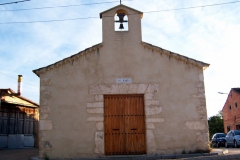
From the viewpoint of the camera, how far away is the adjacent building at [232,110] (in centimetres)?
3367

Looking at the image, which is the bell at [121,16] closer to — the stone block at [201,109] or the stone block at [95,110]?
the stone block at [95,110]

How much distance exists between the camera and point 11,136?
17547 millimetres

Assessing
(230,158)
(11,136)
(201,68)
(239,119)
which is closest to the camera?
(230,158)

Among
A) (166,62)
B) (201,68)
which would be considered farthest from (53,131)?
(201,68)

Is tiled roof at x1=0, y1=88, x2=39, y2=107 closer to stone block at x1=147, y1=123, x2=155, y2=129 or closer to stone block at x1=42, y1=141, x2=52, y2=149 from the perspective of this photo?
stone block at x1=42, y1=141, x2=52, y2=149

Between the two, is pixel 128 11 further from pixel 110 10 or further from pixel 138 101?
pixel 138 101

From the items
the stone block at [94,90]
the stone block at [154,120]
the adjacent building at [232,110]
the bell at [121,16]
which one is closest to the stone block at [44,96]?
the stone block at [94,90]

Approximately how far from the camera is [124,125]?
11.3 meters

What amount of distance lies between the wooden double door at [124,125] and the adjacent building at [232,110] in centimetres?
2524

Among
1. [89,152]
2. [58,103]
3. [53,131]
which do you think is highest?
[58,103]

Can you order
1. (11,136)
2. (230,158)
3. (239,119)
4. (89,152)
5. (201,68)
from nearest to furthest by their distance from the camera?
(230,158)
(89,152)
(201,68)
(11,136)
(239,119)

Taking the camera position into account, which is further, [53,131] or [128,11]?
[128,11]

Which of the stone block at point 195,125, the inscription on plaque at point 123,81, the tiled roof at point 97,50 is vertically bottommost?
the stone block at point 195,125

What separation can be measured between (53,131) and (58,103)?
103 centimetres
